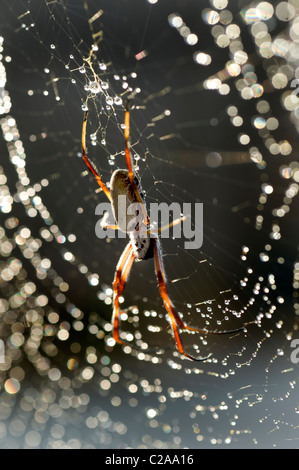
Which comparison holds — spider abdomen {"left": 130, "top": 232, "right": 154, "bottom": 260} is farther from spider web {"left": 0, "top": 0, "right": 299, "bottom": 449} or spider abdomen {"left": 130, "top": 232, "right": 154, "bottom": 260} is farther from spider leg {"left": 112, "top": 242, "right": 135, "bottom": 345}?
spider web {"left": 0, "top": 0, "right": 299, "bottom": 449}

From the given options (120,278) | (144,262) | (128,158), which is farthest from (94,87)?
(144,262)

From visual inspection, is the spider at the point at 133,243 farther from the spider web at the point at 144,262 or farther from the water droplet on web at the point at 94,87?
the spider web at the point at 144,262

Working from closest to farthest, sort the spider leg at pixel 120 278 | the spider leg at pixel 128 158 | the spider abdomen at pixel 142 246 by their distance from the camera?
the spider leg at pixel 128 158 < the spider abdomen at pixel 142 246 < the spider leg at pixel 120 278

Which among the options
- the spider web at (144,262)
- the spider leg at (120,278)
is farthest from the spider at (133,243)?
the spider web at (144,262)

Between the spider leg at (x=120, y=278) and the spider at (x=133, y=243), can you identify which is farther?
the spider leg at (x=120, y=278)

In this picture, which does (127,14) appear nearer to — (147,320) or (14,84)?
(14,84)

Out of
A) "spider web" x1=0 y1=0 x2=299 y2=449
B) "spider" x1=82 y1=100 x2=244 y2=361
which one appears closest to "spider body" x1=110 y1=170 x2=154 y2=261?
"spider" x1=82 y1=100 x2=244 y2=361

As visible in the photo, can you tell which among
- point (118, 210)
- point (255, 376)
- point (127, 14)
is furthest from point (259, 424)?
point (127, 14)
